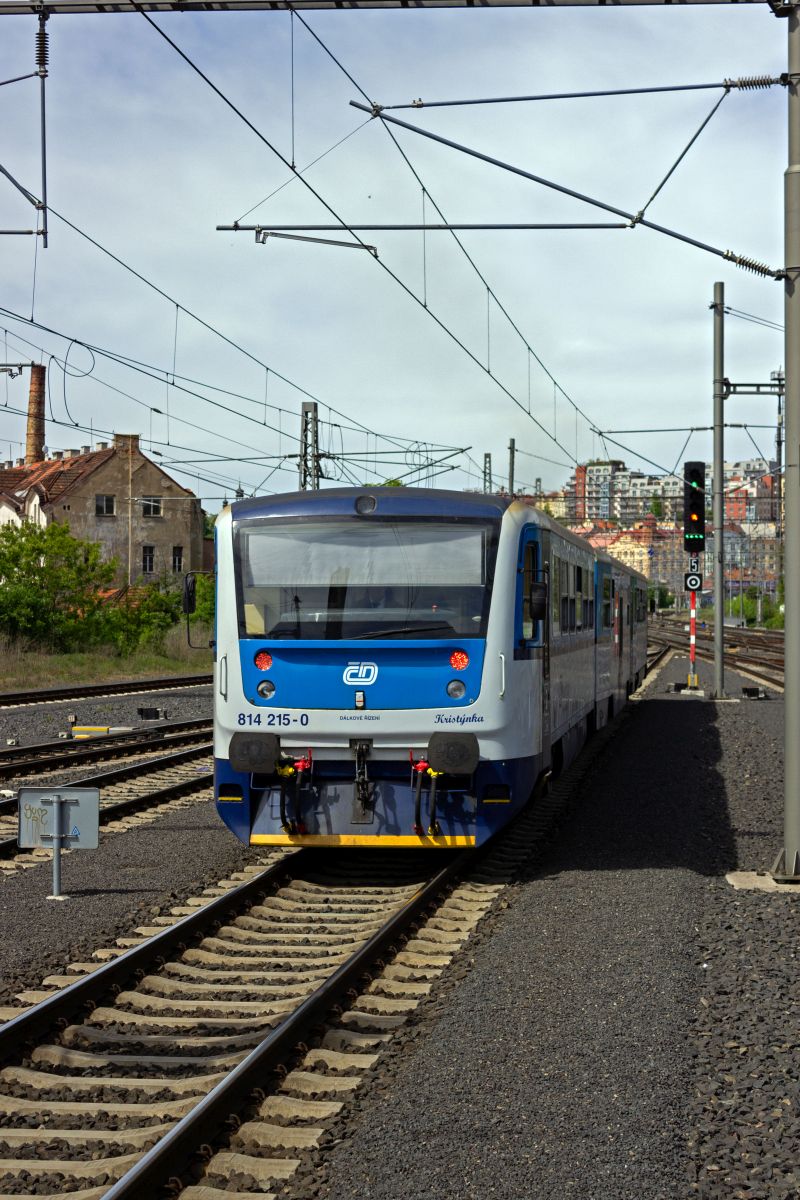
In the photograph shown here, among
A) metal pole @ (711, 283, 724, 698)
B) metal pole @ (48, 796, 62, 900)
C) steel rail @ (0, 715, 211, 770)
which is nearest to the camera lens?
metal pole @ (48, 796, 62, 900)

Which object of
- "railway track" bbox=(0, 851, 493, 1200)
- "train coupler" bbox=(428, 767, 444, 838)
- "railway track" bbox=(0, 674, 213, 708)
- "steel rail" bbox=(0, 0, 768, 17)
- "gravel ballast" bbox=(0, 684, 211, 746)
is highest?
"steel rail" bbox=(0, 0, 768, 17)

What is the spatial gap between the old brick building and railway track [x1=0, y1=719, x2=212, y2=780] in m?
41.2

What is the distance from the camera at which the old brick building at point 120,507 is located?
207 ft

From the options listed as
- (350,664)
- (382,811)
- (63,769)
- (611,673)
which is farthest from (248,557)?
(611,673)

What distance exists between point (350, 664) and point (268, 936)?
2097 mm

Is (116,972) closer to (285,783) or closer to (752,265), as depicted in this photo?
(285,783)

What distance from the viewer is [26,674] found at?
3444 cm

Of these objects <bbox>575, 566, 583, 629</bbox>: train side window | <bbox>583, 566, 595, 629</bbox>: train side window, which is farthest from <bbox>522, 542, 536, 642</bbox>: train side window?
<bbox>583, 566, 595, 629</bbox>: train side window

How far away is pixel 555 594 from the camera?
11875 millimetres

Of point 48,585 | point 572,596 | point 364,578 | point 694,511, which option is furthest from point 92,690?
point 364,578

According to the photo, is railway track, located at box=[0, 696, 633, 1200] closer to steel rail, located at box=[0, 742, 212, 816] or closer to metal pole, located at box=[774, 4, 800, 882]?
metal pole, located at box=[774, 4, 800, 882]

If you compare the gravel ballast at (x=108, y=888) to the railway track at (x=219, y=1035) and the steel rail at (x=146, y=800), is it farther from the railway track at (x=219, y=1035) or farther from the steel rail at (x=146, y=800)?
the steel rail at (x=146, y=800)

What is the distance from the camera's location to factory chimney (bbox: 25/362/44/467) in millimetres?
63928

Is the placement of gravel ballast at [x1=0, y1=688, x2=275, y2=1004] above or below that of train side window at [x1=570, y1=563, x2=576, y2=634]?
below
